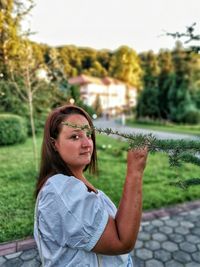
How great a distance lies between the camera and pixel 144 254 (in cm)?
336

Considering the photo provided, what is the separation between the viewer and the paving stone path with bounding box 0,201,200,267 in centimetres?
317

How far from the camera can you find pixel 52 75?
13742 mm

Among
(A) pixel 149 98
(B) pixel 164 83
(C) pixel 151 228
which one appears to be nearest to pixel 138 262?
(C) pixel 151 228

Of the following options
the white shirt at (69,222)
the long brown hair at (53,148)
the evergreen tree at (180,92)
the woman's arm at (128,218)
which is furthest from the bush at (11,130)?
the evergreen tree at (180,92)

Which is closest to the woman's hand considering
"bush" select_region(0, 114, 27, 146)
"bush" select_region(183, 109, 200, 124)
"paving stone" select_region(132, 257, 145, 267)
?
"paving stone" select_region(132, 257, 145, 267)

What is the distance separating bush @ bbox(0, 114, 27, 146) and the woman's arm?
1057 centimetres

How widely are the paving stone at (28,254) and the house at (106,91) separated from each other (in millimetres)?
47434

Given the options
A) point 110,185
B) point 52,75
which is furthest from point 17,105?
point 110,185

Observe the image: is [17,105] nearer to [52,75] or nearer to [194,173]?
[52,75]

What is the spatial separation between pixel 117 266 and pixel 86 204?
444 millimetres

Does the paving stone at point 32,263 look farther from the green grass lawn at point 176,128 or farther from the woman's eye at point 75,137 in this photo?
the green grass lawn at point 176,128

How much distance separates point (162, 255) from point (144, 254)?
8.5 inches

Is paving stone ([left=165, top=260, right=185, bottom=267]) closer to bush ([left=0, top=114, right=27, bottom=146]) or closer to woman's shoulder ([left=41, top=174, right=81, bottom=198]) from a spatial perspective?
woman's shoulder ([left=41, top=174, right=81, bottom=198])

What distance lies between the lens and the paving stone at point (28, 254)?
320 centimetres
